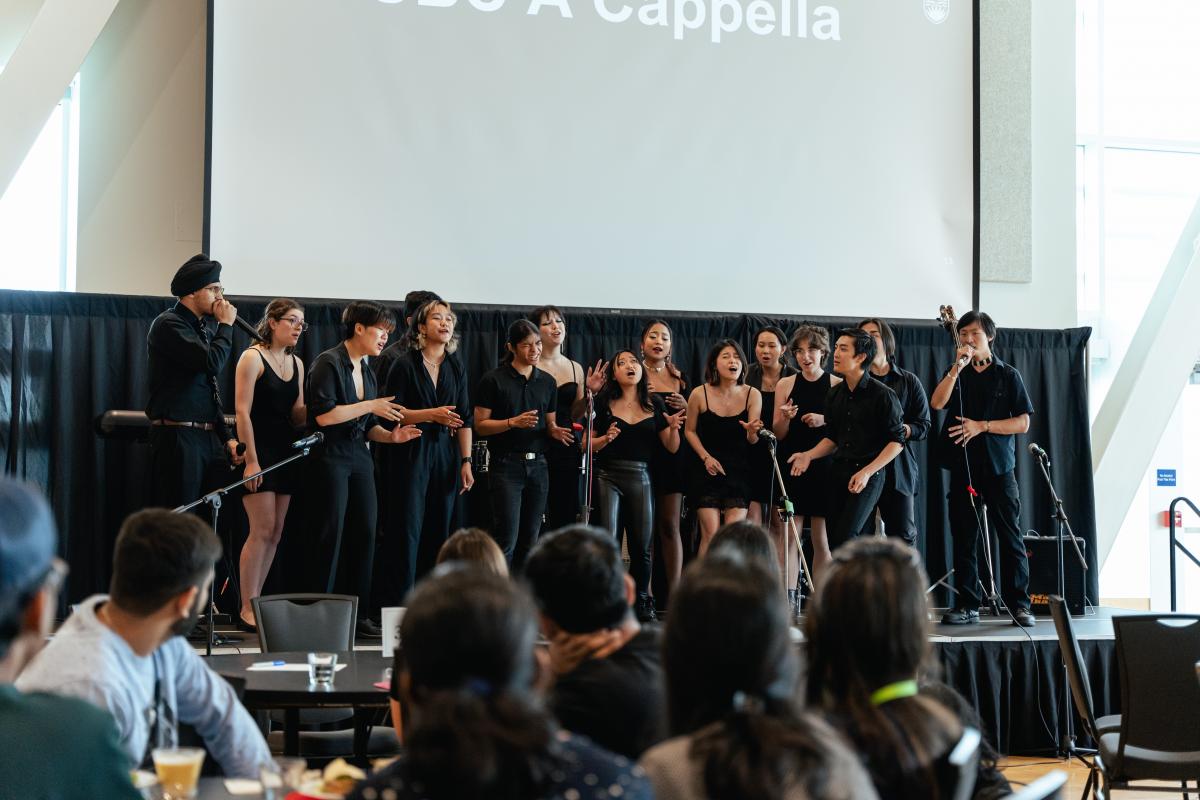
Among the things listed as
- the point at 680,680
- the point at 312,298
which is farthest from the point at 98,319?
the point at 680,680

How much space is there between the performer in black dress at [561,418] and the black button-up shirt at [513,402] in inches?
4.1

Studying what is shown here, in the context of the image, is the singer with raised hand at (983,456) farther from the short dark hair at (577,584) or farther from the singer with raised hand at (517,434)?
the short dark hair at (577,584)

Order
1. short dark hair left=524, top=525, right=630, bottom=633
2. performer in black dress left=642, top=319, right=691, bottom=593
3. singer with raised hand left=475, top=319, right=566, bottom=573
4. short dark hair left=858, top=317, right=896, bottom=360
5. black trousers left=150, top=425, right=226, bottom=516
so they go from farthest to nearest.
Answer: short dark hair left=858, top=317, right=896, bottom=360 → performer in black dress left=642, top=319, right=691, bottom=593 → singer with raised hand left=475, top=319, right=566, bottom=573 → black trousers left=150, top=425, right=226, bottom=516 → short dark hair left=524, top=525, right=630, bottom=633

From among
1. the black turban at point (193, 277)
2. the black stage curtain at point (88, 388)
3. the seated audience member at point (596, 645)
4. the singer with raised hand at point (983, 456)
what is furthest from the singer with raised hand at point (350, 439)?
the seated audience member at point (596, 645)

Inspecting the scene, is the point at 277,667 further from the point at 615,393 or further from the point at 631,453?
the point at 615,393

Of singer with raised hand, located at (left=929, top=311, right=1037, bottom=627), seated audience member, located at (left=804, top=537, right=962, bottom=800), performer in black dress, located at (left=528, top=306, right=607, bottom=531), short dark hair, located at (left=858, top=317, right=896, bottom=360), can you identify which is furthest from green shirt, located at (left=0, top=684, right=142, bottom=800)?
short dark hair, located at (left=858, top=317, right=896, bottom=360)

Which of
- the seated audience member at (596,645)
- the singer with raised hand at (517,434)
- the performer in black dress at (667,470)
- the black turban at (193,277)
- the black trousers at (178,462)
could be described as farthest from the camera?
the performer in black dress at (667,470)

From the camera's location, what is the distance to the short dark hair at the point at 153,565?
2232 millimetres

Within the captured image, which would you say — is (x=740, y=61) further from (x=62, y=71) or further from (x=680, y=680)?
(x=680, y=680)

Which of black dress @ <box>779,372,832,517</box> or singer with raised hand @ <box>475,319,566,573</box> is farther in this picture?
black dress @ <box>779,372,832,517</box>

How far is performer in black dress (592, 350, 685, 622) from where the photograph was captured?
6.34 metres

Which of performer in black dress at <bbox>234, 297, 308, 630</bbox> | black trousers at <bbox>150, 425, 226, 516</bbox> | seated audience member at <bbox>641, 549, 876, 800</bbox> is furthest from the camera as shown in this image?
performer in black dress at <bbox>234, 297, 308, 630</bbox>

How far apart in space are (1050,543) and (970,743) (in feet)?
18.1

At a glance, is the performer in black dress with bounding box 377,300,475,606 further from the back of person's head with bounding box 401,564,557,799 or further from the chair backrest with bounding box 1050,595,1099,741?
the back of person's head with bounding box 401,564,557,799
